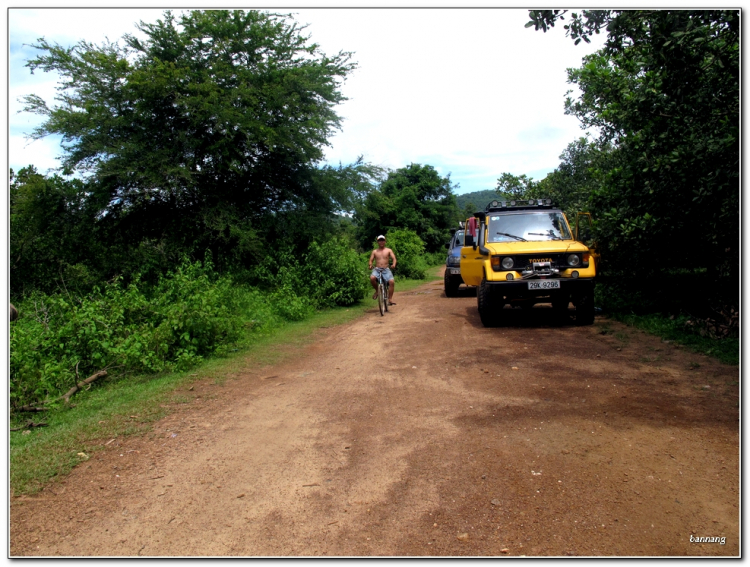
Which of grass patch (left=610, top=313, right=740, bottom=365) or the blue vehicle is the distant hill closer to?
the blue vehicle

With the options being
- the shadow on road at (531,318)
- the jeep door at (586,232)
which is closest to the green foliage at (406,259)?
the shadow on road at (531,318)

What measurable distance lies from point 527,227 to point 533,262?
1.24 m

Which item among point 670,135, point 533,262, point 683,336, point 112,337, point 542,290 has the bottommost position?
point 683,336

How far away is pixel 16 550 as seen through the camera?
3131mm

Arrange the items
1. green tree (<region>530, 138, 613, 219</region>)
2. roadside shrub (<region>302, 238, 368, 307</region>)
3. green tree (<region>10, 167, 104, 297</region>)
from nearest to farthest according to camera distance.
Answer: green tree (<region>10, 167, 104, 297</region>)
roadside shrub (<region>302, 238, 368, 307</region>)
green tree (<region>530, 138, 613, 219</region>)

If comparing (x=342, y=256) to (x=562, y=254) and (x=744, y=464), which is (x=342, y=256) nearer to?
(x=562, y=254)

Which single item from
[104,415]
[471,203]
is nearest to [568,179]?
[104,415]

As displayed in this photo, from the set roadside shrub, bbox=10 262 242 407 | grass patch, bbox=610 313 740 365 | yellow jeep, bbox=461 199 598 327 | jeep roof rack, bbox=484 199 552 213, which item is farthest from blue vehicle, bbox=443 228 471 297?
roadside shrub, bbox=10 262 242 407

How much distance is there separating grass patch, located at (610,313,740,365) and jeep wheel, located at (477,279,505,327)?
7.03ft

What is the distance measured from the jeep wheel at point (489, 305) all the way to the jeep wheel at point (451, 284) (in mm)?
5401

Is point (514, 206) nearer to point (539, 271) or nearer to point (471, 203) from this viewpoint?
point (539, 271)

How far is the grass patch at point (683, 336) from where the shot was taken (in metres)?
6.84

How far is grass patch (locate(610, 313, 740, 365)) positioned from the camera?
22.4 feet

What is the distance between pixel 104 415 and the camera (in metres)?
5.49
